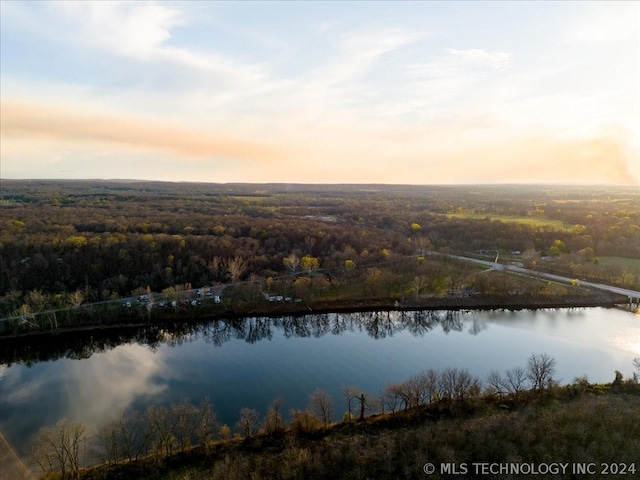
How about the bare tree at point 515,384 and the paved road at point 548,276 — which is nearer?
the bare tree at point 515,384

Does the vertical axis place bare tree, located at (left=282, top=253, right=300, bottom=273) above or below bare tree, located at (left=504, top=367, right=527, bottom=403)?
above

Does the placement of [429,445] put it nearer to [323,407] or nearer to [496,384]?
Result: [323,407]

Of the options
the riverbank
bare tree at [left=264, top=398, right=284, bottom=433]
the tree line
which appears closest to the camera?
the tree line

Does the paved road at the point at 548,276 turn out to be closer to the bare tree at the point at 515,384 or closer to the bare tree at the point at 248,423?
the bare tree at the point at 515,384

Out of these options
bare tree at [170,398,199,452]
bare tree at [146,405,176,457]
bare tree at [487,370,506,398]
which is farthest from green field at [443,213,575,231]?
bare tree at [146,405,176,457]

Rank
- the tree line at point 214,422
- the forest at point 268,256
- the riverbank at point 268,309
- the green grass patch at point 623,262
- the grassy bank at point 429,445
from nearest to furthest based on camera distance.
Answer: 1. the grassy bank at point 429,445
2. the tree line at point 214,422
3. the riverbank at point 268,309
4. the forest at point 268,256
5. the green grass patch at point 623,262

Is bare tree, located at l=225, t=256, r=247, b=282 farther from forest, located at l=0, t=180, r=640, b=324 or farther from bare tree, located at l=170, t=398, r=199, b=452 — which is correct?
bare tree, located at l=170, t=398, r=199, b=452

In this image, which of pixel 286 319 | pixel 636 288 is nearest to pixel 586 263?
pixel 636 288

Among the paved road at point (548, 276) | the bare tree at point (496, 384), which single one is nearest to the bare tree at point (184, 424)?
the bare tree at point (496, 384)

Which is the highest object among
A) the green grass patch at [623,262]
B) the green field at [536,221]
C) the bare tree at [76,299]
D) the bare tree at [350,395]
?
the green field at [536,221]
